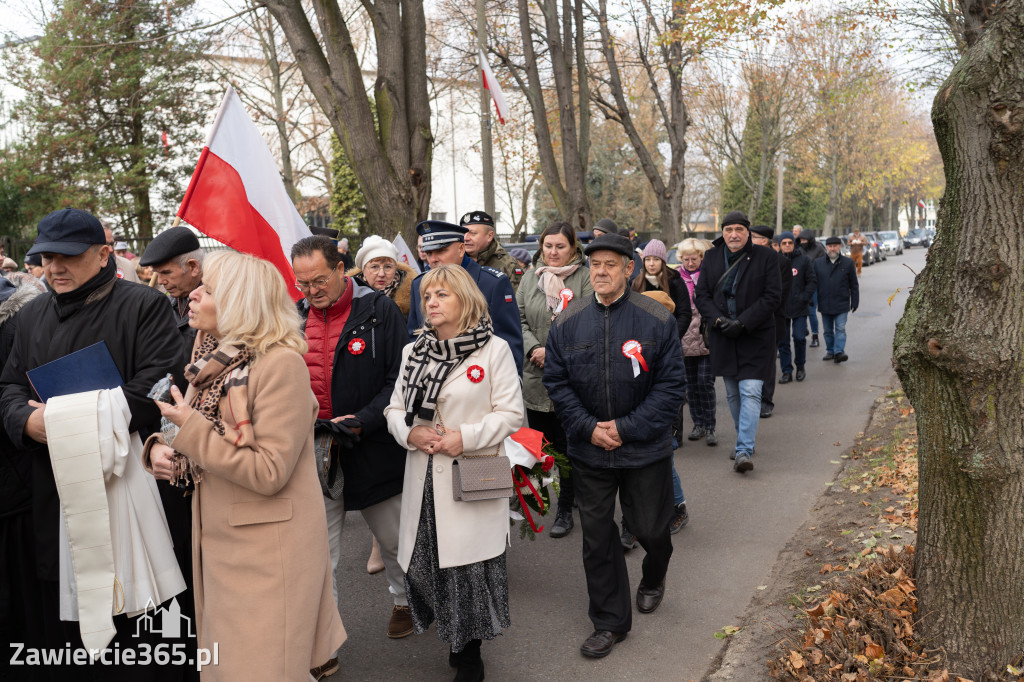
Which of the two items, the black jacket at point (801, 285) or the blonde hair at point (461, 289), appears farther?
the black jacket at point (801, 285)

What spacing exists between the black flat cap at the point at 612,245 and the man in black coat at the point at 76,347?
2076 millimetres

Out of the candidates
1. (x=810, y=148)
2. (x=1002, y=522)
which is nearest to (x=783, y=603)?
(x=1002, y=522)

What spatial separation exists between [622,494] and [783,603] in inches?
43.7

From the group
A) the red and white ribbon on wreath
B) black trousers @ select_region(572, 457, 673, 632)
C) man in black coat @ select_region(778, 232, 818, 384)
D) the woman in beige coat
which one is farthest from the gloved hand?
man in black coat @ select_region(778, 232, 818, 384)

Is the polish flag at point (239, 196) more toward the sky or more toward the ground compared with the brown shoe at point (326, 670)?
more toward the sky

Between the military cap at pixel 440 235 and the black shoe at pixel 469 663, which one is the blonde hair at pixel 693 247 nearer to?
the military cap at pixel 440 235

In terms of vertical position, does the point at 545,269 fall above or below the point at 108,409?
A: above

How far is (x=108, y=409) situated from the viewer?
3199 mm

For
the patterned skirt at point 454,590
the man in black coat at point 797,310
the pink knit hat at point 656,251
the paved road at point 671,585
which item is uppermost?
the pink knit hat at point 656,251

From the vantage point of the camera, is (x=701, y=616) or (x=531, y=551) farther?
(x=531, y=551)

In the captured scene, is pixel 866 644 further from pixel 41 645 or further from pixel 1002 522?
pixel 41 645

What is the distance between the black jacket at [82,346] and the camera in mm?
3418

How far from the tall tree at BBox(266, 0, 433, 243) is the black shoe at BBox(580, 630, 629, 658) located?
18.2 feet

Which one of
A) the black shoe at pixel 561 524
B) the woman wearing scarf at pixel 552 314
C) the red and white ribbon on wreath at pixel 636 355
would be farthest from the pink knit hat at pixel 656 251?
the red and white ribbon on wreath at pixel 636 355
